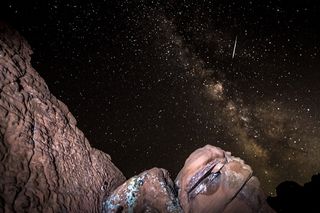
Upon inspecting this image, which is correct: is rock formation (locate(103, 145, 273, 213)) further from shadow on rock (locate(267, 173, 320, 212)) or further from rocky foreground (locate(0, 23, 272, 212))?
shadow on rock (locate(267, 173, 320, 212))

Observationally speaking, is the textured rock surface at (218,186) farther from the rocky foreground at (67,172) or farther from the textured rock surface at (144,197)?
the textured rock surface at (144,197)

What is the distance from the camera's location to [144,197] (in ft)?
14.1

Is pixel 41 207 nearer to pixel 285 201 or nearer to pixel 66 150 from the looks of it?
pixel 66 150

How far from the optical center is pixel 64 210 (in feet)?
11.3

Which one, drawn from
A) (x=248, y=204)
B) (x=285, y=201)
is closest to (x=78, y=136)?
(x=248, y=204)

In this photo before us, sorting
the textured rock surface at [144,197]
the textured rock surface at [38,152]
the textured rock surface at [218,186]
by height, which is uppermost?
the textured rock surface at [38,152]

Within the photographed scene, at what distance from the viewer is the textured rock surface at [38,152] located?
3117 millimetres

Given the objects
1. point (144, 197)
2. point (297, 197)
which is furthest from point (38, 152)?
point (297, 197)

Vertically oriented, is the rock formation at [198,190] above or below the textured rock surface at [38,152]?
below

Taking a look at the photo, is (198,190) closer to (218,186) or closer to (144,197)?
(218,186)

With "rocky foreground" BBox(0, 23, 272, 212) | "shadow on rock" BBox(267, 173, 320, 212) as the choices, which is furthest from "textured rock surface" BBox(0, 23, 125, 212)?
"shadow on rock" BBox(267, 173, 320, 212)

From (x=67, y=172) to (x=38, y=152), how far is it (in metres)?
0.50

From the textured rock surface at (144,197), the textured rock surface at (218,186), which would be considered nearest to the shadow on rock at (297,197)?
the textured rock surface at (218,186)

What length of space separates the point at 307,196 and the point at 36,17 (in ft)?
23.5
